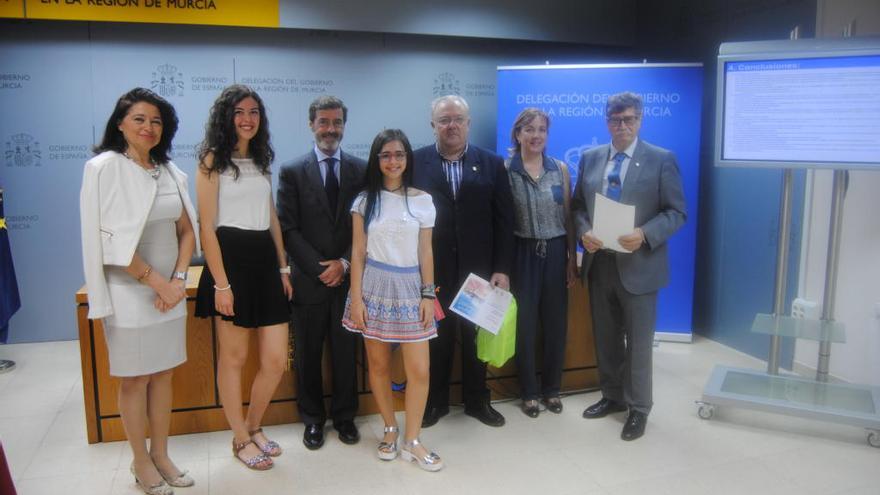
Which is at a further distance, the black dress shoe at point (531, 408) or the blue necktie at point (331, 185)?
the black dress shoe at point (531, 408)

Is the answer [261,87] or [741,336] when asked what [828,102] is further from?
[261,87]

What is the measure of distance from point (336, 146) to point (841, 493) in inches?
103

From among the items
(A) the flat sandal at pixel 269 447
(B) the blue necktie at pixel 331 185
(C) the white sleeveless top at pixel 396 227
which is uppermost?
(B) the blue necktie at pixel 331 185

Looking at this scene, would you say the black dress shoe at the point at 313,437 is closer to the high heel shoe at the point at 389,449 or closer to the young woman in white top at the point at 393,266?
the high heel shoe at the point at 389,449

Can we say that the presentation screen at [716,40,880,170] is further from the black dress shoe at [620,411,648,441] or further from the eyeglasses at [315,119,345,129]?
the eyeglasses at [315,119,345,129]

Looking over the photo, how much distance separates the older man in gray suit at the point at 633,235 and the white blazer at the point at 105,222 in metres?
2.06

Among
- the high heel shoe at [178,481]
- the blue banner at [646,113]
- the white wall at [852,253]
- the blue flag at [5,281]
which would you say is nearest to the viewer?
the high heel shoe at [178,481]

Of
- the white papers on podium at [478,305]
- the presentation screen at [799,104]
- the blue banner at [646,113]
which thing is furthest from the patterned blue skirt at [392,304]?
the blue banner at [646,113]

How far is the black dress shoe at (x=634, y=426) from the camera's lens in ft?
10.4

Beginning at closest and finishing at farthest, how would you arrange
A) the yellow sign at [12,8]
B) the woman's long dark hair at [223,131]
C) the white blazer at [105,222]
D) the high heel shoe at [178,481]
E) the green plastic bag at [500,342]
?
1. the white blazer at [105,222]
2. the woman's long dark hair at [223,131]
3. the high heel shoe at [178,481]
4. the green plastic bag at [500,342]
5. the yellow sign at [12,8]

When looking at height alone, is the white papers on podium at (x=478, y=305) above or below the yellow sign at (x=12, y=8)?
below

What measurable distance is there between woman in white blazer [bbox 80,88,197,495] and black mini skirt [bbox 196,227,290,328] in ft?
0.45

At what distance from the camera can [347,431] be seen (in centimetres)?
311

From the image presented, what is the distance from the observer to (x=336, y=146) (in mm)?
2932
